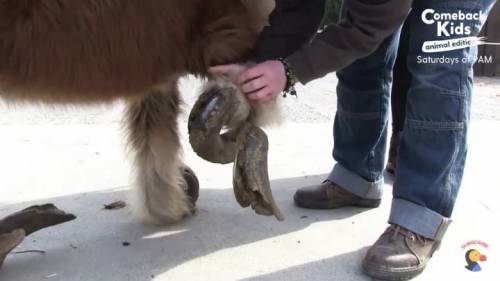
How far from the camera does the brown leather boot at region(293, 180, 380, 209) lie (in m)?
2.20

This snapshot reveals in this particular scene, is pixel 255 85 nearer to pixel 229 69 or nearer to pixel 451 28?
pixel 229 69

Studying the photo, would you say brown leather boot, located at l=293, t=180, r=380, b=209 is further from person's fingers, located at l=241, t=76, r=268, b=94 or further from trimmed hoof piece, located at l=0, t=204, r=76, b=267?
trimmed hoof piece, located at l=0, t=204, r=76, b=267

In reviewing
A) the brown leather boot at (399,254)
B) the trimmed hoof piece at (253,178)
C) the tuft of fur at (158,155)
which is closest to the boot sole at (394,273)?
the brown leather boot at (399,254)

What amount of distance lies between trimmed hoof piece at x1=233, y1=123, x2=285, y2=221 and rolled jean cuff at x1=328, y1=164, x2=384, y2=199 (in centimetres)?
61

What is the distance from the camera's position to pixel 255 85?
1.63 metres

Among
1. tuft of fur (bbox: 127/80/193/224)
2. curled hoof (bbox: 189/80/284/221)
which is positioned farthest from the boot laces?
tuft of fur (bbox: 127/80/193/224)

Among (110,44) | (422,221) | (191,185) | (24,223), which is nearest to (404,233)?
(422,221)

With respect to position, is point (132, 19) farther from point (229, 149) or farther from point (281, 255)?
point (281, 255)

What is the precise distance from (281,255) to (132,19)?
2.76 feet

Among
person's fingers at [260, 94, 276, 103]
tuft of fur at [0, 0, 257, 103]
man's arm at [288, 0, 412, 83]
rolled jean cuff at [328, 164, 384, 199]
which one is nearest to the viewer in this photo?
tuft of fur at [0, 0, 257, 103]

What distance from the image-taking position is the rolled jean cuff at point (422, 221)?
174cm

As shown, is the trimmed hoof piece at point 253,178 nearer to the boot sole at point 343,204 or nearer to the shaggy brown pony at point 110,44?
the shaggy brown pony at point 110,44

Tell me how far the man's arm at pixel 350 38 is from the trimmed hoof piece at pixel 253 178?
0.24m

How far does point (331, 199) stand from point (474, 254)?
0.56m
